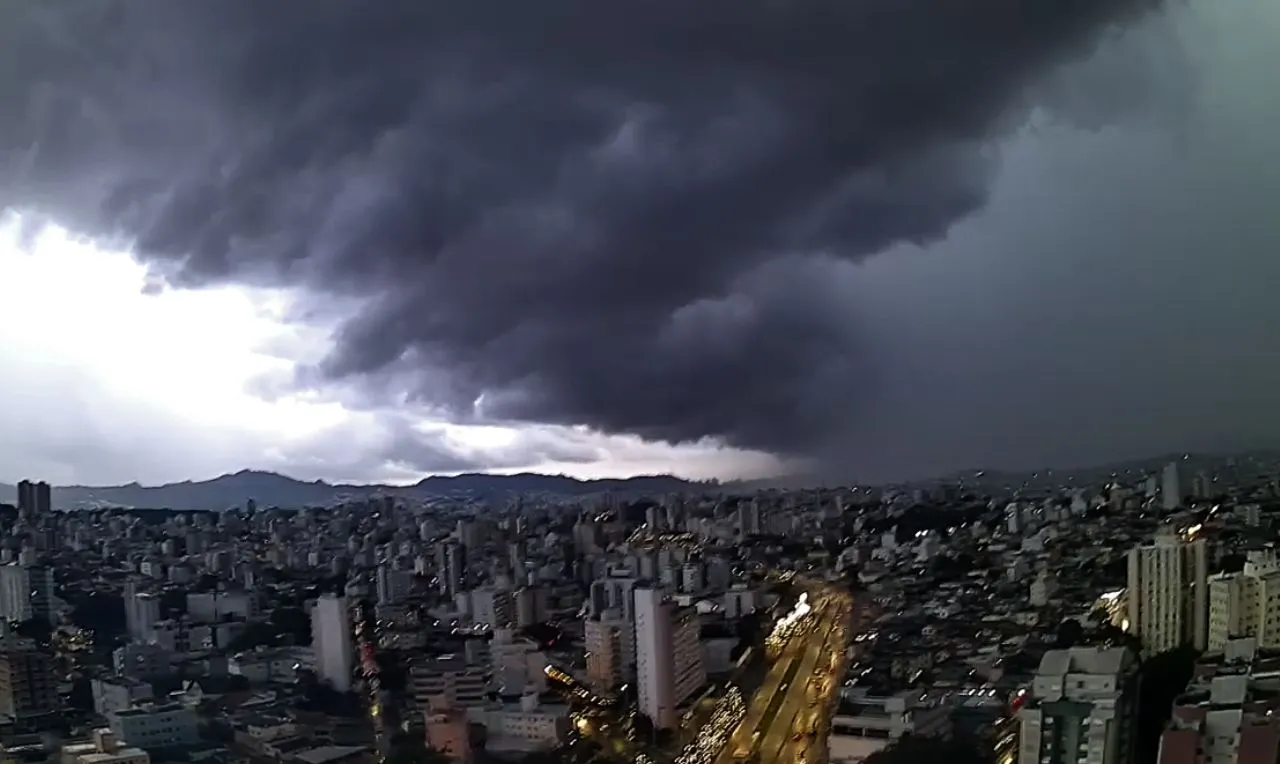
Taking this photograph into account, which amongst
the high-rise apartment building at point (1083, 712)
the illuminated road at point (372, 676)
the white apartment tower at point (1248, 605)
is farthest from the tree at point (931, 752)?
the illuminated road at point (372, 676)

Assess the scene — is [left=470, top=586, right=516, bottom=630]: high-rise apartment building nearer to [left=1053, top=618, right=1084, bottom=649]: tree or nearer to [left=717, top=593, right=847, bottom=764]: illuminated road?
[left=717, top=593, right=847, bottom=764]: illuminated road

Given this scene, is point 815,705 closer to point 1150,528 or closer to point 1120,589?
point 1120,589

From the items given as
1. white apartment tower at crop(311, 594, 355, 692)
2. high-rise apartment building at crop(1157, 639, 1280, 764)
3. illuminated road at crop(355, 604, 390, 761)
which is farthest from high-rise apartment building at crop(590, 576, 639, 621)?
high-rise apartment building at crop(1157, 639, 1280, 764)

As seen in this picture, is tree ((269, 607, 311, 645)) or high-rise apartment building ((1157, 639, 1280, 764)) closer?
high-rise apartment building ((1157, 639, 1280, 764))

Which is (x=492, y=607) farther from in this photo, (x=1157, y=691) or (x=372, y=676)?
(x=1157, y=691)

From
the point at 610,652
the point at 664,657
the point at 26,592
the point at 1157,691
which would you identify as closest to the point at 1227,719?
the point at 1157,691

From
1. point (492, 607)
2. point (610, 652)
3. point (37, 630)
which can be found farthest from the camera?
point (492, 607)
